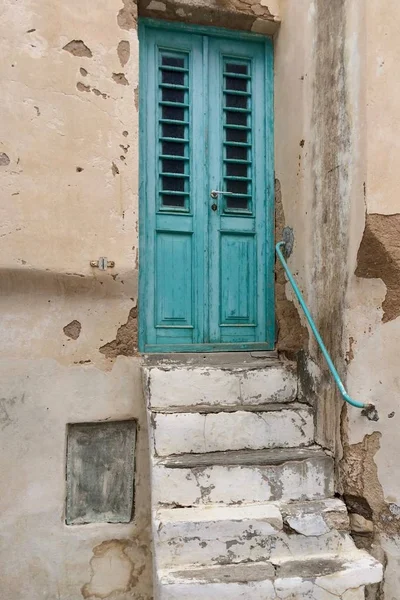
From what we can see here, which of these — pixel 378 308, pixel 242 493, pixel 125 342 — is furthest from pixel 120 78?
pixel 242 493

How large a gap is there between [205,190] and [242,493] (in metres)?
2.10

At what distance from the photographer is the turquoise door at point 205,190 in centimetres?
361

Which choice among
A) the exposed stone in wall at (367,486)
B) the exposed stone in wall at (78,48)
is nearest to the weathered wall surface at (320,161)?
the exposed stone in wall at (367,486)

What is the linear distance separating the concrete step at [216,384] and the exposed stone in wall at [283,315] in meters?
0.22

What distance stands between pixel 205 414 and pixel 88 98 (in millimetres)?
2122

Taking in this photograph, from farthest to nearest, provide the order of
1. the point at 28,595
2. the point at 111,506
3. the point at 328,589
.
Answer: the point at 111,506
the point at 28,595
the point at 328,589

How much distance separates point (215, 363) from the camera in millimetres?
3422

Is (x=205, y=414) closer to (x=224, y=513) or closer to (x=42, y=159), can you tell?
(x=224, y=513)

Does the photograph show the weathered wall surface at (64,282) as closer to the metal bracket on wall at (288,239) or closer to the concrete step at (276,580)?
the concrete step at (276,580)

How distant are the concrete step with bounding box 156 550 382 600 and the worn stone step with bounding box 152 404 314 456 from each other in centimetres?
66

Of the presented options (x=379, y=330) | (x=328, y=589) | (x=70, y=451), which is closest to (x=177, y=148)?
(x=379, y=330)

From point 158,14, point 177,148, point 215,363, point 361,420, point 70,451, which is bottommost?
point 70,451

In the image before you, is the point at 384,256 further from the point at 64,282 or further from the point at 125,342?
the point at 64,282

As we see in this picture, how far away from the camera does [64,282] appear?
3188mm
